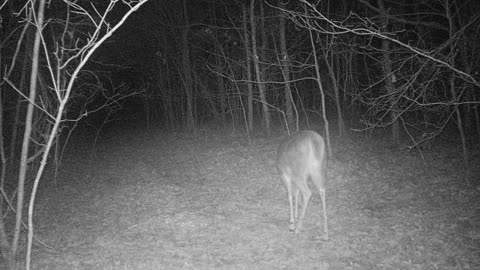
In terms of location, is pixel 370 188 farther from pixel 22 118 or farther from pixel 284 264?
pixel 22 118

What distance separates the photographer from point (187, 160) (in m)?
15.0

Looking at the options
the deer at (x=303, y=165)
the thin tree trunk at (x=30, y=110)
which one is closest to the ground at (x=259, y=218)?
the deer at (x=303, y=165)

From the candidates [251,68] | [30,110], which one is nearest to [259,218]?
[30,110]

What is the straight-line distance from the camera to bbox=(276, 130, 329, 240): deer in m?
6.69

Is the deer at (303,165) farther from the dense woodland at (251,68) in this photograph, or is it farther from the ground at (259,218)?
the dense woodland at (251,68)

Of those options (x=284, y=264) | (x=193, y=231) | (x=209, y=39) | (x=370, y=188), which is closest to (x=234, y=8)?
(x=209, y=39)

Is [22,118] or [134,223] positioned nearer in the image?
[134,223]

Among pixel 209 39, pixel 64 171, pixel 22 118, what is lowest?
pixel 64 171

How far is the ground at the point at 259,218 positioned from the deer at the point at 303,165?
20.7 inches

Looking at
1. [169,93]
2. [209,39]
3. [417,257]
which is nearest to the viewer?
[417,257]

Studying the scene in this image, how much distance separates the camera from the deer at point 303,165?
6.69 m

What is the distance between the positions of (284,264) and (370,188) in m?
4.22

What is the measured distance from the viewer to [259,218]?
792cm

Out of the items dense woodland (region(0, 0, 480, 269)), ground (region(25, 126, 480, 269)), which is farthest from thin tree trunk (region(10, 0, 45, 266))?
dense woodland (region(0, 0, 480, 269))
